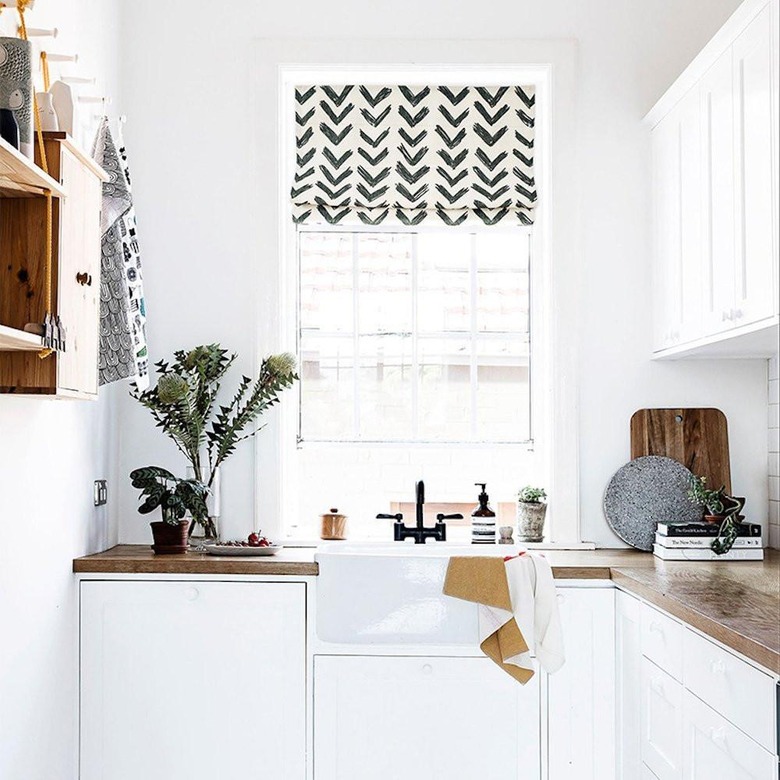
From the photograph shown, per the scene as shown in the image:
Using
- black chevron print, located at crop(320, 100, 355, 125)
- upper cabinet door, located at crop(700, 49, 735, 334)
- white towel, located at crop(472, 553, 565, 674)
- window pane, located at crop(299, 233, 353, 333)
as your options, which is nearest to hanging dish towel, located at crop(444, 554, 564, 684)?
white towel, located at crop(472, 553, 565, 674)

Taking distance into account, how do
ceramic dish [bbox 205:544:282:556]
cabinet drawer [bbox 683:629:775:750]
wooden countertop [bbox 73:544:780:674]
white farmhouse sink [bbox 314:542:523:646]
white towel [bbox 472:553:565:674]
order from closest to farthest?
1. cabinet drawer [bbox 683:629:775:750]
2. wooden countertop [bbox 73:544:780:674]
3. white towel [bbox 472:553:565:674]
4. white farmhouse sink [bbox 314:542:523:646]
5. ceramic dish [bbox 205:544:282:556]

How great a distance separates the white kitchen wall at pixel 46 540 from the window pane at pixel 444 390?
3.57 ft

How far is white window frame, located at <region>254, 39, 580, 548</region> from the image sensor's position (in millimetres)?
3697

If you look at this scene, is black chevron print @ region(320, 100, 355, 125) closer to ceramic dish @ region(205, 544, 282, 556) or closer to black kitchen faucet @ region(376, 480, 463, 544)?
black kitchen faucet @ region(376, 480, 463, 544)

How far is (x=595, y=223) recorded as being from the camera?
147 inches

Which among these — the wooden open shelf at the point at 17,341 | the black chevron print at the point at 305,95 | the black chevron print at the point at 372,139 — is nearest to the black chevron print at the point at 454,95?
the black chevron print at the point at 372,139

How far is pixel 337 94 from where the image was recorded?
391 centimetres

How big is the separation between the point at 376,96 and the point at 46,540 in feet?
6.06

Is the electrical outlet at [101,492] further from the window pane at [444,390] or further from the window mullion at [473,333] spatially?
the window mullion at [473,333]

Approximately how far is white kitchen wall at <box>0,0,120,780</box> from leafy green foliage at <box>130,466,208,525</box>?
0.16m

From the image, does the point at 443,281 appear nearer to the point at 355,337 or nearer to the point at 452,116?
the point at 355,337

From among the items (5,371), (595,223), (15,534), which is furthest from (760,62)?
(15,534)

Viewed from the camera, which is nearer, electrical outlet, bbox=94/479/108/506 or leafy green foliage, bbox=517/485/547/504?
electrical outlet, bbox=94/479/108/506

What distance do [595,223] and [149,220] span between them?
1.45m
